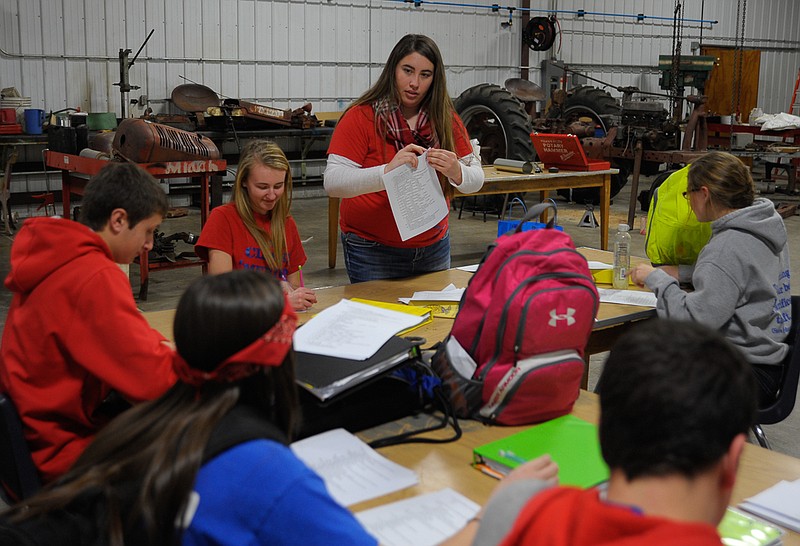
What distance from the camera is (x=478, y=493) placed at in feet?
5.30

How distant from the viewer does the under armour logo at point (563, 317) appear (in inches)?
72.6

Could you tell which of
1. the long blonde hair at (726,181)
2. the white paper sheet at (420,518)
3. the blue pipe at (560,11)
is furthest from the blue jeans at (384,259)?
the blue pipe at (560,11)

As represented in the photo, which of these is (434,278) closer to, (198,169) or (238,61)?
(198,169)

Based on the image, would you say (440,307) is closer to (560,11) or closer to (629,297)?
(629,297)

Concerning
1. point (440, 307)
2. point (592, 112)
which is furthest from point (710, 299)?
point (592, 112)

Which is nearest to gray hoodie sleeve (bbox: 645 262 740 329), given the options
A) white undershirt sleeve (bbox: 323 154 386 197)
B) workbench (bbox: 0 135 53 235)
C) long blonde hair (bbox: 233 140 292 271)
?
white undershirt sleeve (bbox: 323 154 386 197)

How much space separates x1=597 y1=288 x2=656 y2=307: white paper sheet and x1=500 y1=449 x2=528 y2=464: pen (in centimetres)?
125

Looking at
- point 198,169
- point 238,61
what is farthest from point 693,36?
point 198,169

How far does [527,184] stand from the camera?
6.09 m

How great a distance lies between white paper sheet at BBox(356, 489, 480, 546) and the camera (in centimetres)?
145

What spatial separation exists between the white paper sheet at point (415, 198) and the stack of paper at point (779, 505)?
147 centimetres

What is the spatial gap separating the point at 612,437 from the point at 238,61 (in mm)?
9209

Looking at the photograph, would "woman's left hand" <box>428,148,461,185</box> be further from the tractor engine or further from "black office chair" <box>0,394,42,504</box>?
the tractor engine

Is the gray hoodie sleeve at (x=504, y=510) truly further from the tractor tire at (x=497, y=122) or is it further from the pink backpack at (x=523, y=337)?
the tractor tire at (x=497, y=122)
